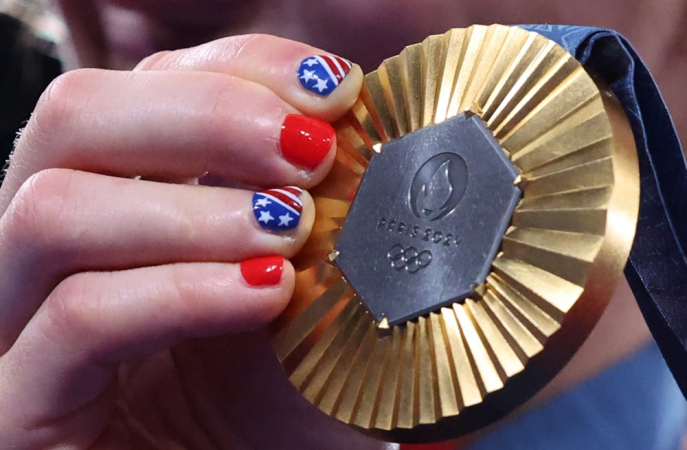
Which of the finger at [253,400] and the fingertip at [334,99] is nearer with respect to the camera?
the fingertip at [334,99]

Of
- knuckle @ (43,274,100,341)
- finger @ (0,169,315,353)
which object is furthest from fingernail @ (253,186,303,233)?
knuckle @ (43,274,100,341)

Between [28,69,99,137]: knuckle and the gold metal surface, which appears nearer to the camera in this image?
the gold metal surface

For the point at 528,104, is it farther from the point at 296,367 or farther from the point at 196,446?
the point at 196,446

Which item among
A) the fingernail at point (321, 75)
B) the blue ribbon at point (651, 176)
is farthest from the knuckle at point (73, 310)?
the blue ribbon at point (651, 176)

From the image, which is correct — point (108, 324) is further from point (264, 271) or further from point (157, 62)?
point (157, 62)

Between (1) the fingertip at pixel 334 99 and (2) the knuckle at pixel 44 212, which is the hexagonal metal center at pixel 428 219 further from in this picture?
(2) the knuckle at pixel 44 212

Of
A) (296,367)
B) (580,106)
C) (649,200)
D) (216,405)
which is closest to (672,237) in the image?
(649,200)

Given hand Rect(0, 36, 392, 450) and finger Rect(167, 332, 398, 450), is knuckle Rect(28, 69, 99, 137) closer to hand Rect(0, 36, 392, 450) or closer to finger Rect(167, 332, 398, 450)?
hand Rect(0, 36, 392, 450)
